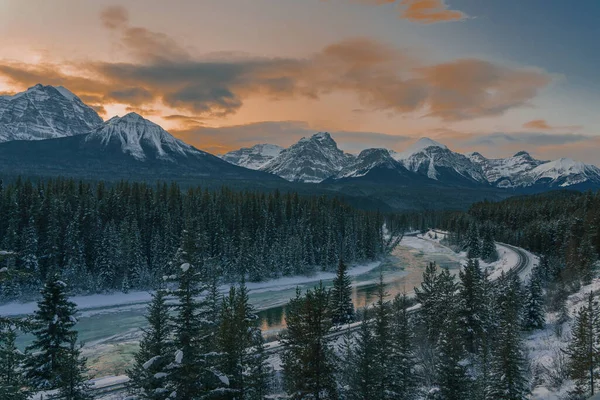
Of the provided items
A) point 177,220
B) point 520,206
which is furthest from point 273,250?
point 520,206

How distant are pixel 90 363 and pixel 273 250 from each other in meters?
55.1

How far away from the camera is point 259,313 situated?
63.2 m

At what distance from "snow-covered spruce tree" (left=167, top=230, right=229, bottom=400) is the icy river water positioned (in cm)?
1445

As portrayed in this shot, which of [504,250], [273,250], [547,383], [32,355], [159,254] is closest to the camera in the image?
[32,355]

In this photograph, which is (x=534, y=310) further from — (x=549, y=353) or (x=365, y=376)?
(x=365, y=376)

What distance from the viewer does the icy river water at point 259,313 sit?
147ft

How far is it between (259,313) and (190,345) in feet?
154

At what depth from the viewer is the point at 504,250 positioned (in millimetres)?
111938

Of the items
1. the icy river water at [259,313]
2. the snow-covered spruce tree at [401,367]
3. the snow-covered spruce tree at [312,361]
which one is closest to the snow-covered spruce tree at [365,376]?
the snow-covered spruce tree at [401,367]

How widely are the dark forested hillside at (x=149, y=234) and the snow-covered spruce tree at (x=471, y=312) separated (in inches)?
1243

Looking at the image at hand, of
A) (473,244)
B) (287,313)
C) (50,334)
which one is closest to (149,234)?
(287,313)

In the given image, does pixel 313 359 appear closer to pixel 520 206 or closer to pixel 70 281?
pixel 70 281

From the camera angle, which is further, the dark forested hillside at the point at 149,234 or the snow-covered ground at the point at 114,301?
the dark forested hillside at the point at 149,234

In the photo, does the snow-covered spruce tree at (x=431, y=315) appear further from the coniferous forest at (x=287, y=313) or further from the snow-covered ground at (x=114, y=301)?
the snow-covered ground at (x=114, y=301)
